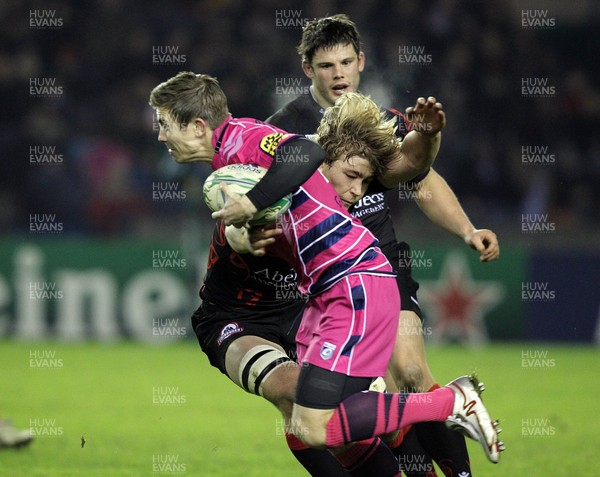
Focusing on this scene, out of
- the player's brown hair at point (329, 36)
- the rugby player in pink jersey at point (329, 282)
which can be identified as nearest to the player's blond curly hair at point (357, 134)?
the rugby player in pink jersey at point (329, 282)

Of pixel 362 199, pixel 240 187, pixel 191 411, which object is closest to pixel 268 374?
pixel 240 187

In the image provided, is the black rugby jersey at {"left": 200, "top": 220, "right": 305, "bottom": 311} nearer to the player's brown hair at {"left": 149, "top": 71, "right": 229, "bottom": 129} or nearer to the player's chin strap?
the player's chin strap

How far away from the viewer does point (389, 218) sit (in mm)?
5812

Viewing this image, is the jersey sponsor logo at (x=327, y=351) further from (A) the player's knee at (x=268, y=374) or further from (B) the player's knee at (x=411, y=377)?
(B) the player's knee at (x=411, y=377)

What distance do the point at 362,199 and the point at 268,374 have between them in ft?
4.44

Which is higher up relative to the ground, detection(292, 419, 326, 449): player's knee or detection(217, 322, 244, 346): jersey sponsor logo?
detection(217, 322, 244, 346): jersey sponsor logo

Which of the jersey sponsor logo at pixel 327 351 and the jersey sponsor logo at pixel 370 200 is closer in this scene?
the jersey sponsor logo at pixel 327 351

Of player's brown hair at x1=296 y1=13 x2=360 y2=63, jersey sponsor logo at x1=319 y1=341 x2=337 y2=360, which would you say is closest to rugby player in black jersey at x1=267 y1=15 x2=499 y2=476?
player's brown hair at x1=296 y1=13 x2=360 y2=63

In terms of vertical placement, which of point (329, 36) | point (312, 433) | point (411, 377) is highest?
point (329, 36)

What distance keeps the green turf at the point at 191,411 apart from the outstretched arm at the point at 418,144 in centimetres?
202

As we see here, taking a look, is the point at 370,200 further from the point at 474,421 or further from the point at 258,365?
the point at 474,421

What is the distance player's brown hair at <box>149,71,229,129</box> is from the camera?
14.9 feet

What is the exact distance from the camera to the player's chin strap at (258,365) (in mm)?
4641

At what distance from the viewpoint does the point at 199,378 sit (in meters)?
10.2
